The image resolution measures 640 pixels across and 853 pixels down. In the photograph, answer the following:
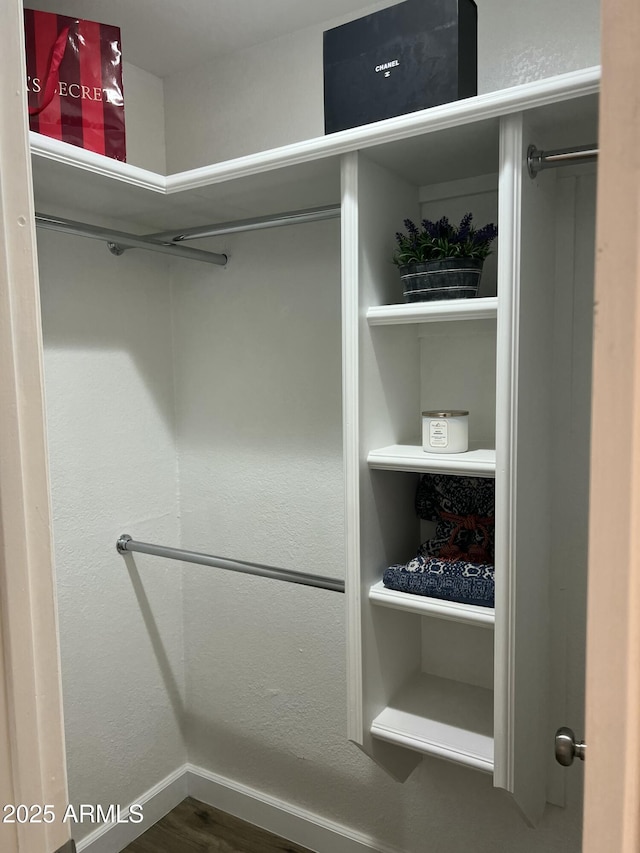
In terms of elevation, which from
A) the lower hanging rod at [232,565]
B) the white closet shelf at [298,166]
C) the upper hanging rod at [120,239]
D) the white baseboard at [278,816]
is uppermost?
the white closet shelf at [298,166]

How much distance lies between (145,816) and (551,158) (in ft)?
6.91

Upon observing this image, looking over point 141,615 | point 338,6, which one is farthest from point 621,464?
point 141,615

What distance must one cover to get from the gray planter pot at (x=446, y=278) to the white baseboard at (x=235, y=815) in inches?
59.6

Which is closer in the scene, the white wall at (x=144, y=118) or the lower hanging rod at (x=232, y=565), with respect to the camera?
the lower hanging rod at (x=232, y=565)

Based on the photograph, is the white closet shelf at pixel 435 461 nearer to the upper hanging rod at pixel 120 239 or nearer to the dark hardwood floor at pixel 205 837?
the upper hanging rod at pixel 120 239

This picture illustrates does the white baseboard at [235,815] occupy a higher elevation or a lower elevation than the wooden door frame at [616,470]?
lower

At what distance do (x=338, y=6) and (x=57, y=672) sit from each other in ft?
5.32

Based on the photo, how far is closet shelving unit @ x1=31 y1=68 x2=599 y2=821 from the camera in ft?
3.96

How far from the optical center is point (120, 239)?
5.47ft

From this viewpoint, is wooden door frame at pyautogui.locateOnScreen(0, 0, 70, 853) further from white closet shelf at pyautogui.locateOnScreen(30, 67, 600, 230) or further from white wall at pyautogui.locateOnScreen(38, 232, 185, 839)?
white wall at pyautogui.locateOnScreen(38, 232, 185, 839)

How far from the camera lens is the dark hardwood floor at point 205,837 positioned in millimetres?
1928

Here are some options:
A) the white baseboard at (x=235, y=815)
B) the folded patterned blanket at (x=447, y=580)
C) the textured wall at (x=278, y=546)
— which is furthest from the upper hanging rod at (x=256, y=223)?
the white baseboard at (x=235, y=815)

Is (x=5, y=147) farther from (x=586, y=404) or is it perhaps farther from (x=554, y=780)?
(x=554, y=780)

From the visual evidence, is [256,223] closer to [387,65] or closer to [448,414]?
[387,65]
